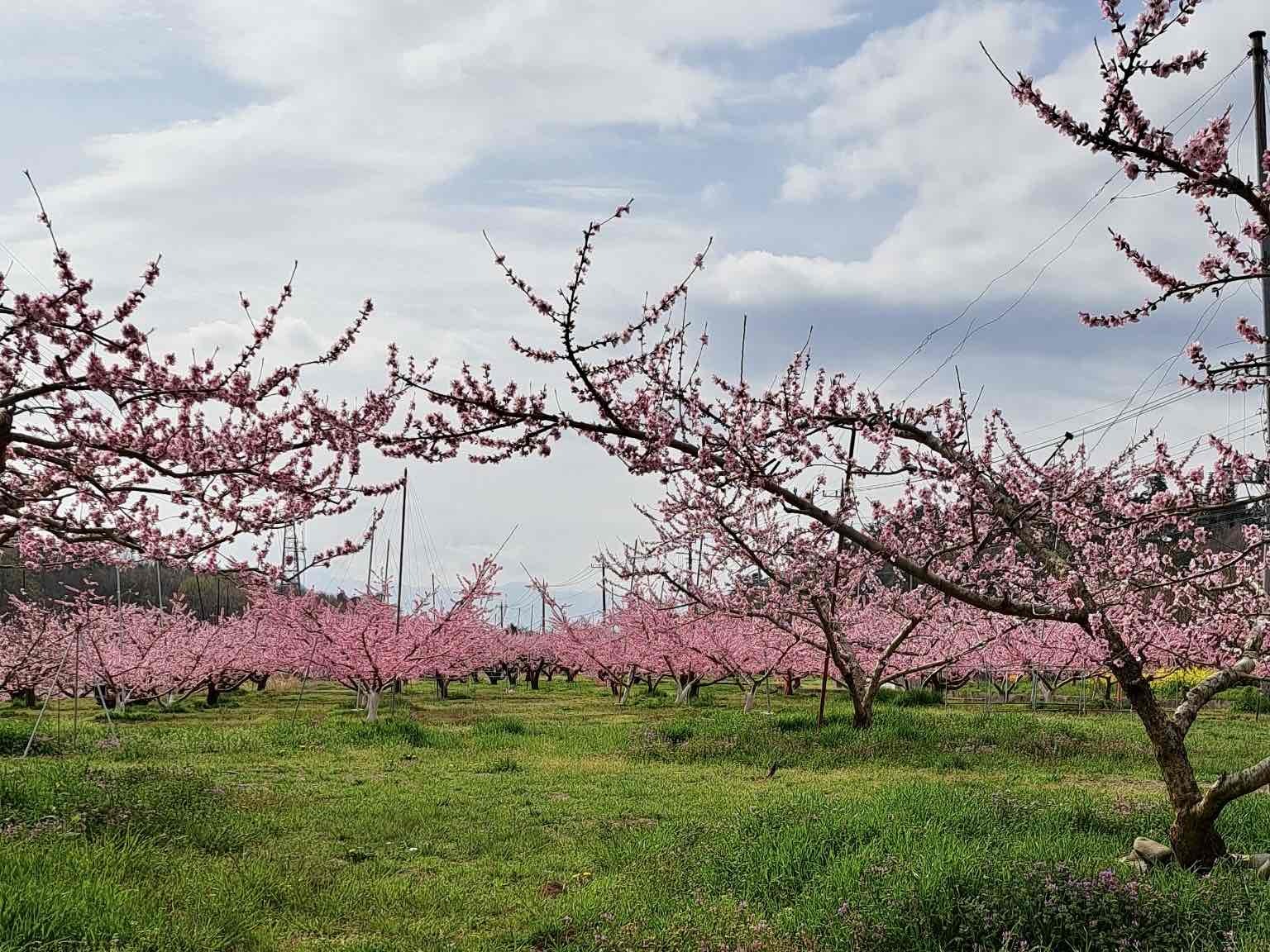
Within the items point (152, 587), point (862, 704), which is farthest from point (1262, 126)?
point (152, 587)

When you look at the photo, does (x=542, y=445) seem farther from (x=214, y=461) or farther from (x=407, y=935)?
(x=214, y=461)

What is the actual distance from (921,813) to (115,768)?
328 inches

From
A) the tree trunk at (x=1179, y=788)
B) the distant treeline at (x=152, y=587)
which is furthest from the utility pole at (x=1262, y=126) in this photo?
the distant treeline at (x=152, y=587)

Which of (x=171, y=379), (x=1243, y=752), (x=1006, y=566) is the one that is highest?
(x=171, y=379)

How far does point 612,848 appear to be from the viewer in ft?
25.4

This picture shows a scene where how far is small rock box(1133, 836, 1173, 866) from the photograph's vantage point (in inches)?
261

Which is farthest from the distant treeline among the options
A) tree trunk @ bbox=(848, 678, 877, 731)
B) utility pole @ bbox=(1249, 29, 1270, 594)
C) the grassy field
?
utility pole @ bbox=(1249, 29, 1270, 594)

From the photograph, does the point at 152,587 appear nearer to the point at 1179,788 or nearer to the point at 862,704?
the point at 862,704

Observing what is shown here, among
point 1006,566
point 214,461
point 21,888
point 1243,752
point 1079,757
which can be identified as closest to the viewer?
point 21,888

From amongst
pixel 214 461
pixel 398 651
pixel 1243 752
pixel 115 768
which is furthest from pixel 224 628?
pixel 1243 752

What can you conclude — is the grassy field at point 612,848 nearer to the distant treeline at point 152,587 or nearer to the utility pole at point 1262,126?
the utility pole at point 1262,126

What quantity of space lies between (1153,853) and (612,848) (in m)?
3.93

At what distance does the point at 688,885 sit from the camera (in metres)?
6.46

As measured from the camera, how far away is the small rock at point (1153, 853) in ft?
21.7
